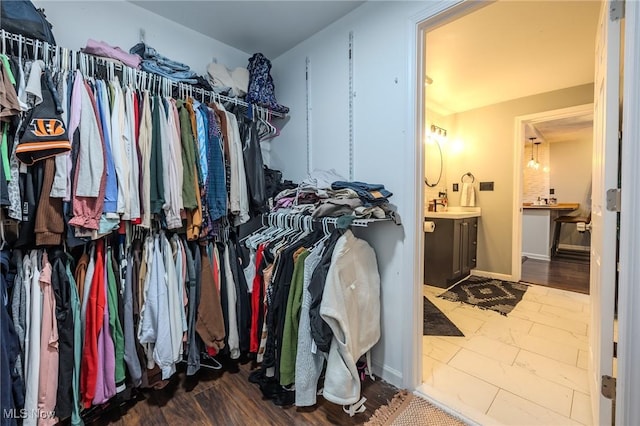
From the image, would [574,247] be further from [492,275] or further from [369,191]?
[369,191]

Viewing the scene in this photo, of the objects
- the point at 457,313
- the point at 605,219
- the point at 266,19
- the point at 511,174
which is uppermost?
the point at 266,19

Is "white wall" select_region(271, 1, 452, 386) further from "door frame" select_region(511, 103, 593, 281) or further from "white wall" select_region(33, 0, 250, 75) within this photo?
"door frame" select_region(511, 103, 593, 281)

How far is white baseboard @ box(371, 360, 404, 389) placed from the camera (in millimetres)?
1594

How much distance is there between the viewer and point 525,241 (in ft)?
16.2

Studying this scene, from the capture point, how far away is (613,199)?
1032mm

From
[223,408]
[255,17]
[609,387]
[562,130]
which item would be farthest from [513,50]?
[562,130]

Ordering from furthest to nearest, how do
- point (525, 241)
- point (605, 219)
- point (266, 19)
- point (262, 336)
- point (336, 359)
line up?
point (525, 241) → point (266, 19) → point (262, 336) → point (336, 359) → point (605, 219)

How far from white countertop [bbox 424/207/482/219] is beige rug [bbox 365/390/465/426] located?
6.88 ft

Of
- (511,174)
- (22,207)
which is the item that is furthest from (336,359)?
(511,174)

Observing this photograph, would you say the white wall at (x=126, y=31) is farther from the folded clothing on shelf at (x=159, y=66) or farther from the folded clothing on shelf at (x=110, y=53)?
the folded clothing on shelf at (x=110, y=53)

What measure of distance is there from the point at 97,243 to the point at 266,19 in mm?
1766

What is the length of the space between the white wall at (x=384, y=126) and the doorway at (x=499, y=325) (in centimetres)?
46

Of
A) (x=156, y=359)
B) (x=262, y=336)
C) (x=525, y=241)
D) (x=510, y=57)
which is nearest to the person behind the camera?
(x=156, y=359)

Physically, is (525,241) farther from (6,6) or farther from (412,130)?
(6,6)
